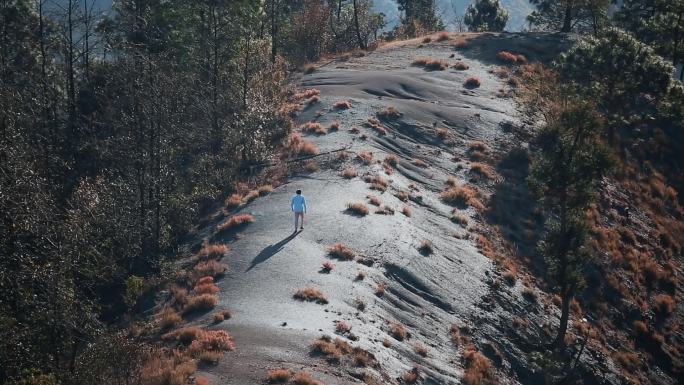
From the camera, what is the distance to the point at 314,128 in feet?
136

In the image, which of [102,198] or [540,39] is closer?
[102,198]

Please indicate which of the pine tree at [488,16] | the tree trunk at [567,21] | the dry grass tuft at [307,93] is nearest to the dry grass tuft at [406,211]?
the dry grass tuft at [307,93]

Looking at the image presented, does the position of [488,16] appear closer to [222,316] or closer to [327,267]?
[327,267]

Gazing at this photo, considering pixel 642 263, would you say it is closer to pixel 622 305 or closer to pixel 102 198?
pixel 622 305

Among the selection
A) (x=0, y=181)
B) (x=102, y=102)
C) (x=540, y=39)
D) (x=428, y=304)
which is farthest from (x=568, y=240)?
(x=540, y=39)

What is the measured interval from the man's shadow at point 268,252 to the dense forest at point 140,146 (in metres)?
3.89

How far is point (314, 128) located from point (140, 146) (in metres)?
12.0

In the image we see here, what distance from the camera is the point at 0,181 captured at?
720 inches

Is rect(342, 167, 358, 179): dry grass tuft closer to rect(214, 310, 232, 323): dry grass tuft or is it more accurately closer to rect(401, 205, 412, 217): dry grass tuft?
rect(401, 205, 412, 217): dry grass tuft

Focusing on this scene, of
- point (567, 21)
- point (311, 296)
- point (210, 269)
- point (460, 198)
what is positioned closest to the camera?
point (311, 296)


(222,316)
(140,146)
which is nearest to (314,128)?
(140,146)

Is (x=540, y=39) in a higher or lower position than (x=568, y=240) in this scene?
higher

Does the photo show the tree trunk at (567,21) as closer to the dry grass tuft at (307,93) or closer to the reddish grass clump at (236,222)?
the dry grass tuft at (307,93)

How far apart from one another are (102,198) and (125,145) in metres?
4.44
